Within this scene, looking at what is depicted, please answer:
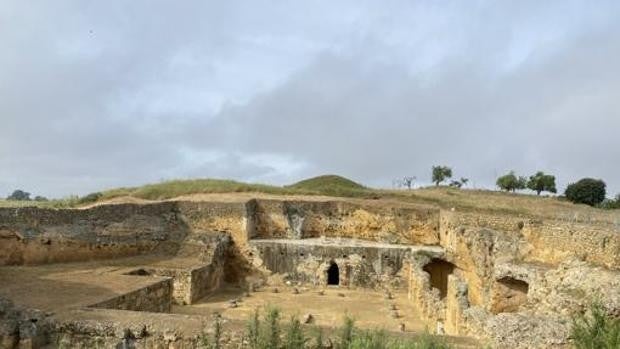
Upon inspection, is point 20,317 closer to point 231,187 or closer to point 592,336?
point 592,336

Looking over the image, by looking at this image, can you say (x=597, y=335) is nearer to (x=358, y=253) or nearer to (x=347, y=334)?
(x=347, y=334)

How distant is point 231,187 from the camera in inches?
1149

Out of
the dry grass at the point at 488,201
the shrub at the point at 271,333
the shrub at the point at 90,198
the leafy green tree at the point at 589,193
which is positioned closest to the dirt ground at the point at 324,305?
the shrub at the point at 271,333

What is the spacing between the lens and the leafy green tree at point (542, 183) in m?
50.6

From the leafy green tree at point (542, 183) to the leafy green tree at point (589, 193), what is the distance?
695 centimetres

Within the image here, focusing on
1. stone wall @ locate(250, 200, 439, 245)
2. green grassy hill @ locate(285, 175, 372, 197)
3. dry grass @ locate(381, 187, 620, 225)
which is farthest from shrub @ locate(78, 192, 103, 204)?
dry grass @ locate(381, 187, 620, 225)

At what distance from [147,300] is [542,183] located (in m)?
44.2

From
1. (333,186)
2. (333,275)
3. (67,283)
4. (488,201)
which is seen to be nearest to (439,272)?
(333,275)

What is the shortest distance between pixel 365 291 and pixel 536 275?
7.86 meters

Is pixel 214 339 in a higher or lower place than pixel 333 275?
higher

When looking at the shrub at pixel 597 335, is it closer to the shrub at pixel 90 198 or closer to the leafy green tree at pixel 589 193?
the shrub at pixel 90 198

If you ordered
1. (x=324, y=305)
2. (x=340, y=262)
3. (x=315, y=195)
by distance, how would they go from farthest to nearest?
(x=315, y=195) < (x=340, y=262) < (x=324, y=305)

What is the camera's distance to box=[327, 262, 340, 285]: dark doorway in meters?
21.5

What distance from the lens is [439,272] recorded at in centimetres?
2145
